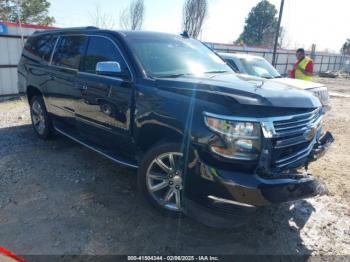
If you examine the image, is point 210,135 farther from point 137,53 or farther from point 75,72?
point 75,72

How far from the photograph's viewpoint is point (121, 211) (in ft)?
11.5

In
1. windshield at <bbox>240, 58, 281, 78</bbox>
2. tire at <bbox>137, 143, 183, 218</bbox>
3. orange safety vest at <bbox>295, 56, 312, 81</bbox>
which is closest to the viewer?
tire at <bbox>137, 143, 183, 218</bbox>

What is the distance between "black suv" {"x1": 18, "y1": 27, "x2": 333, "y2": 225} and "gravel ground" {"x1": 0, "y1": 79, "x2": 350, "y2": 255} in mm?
339

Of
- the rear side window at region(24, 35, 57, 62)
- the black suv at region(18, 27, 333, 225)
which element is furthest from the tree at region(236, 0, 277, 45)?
the black suv at region(18, 27, 333, 225)

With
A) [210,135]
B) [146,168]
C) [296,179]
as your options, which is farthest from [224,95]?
[146,168]

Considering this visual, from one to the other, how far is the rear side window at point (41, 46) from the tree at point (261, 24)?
51091 millimetres

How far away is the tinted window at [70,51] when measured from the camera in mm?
4516

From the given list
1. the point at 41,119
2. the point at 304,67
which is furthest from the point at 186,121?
the point at 304,67

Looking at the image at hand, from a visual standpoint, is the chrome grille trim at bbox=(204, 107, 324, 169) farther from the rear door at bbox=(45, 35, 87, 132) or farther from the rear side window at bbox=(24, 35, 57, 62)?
the rear side window at bbox=(24, 35, 57, 62)

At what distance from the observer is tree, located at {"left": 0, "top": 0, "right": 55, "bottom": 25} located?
1208 inches

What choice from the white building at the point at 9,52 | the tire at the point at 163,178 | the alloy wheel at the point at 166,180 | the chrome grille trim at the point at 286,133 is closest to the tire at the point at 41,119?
the tire at the point at 163,178

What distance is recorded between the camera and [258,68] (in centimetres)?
809

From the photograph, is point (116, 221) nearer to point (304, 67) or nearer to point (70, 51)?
point (70, 51)

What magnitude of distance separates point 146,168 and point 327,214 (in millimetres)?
2215
